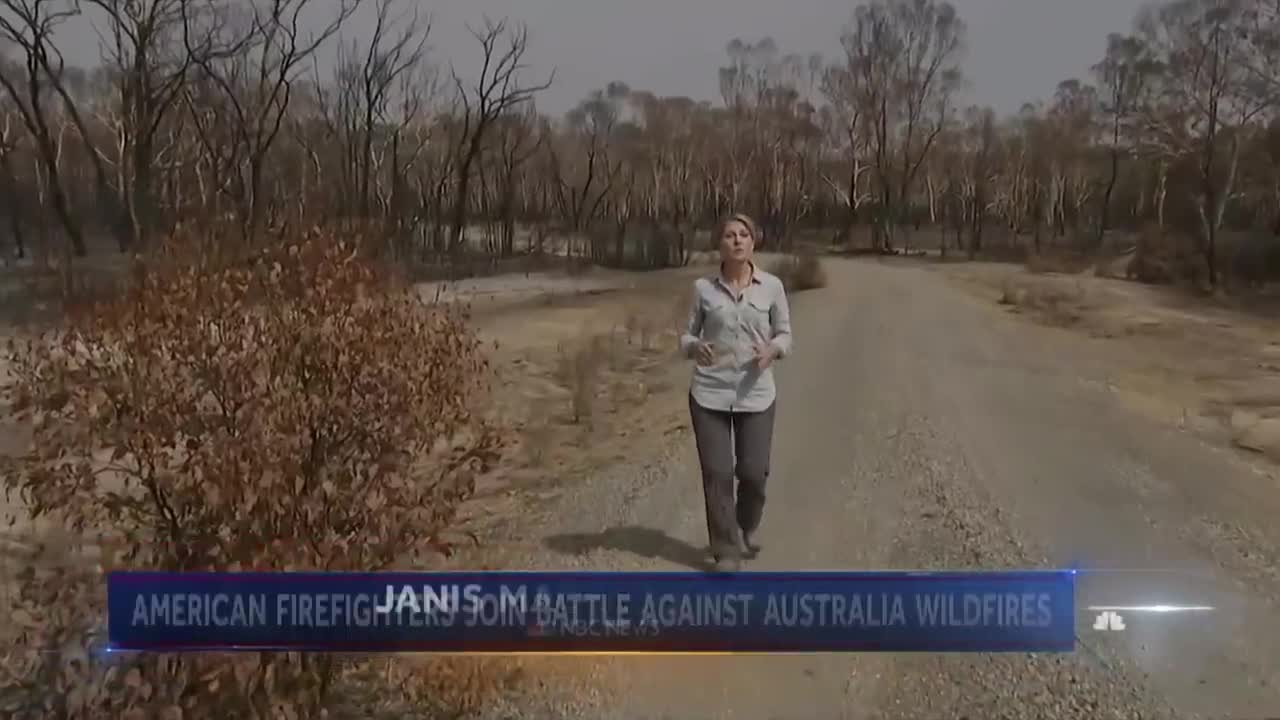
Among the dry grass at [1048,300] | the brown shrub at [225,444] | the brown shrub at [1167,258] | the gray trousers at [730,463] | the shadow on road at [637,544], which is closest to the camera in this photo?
the brown shrub at [225,444]

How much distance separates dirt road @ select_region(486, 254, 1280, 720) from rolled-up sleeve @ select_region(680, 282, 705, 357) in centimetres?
75

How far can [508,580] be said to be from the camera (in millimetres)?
2230

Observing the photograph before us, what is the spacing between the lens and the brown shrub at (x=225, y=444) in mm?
2098

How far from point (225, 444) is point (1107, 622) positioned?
2254 millimetres

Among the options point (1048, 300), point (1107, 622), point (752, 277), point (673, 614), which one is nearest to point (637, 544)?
point (673, 614)

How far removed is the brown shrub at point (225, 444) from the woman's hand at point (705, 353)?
0.70m

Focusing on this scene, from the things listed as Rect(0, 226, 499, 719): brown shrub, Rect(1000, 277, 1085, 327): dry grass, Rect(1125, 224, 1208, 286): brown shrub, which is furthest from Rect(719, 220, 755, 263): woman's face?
Rect(1125, 224, 1208, 286): brown shrub

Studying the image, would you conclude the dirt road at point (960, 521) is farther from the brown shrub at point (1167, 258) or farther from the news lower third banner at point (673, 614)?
the brown shrub at point (1167, 258)

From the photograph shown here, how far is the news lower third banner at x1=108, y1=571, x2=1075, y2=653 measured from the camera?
2184 mm

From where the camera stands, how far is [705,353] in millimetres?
2568

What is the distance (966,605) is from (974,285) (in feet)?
14.9

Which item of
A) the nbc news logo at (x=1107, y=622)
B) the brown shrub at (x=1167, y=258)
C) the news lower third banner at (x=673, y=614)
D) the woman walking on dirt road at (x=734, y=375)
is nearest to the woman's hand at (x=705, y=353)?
the woman walking on dirt road at (x=734, y=375)

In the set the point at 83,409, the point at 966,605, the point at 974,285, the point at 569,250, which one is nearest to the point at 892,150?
the point at 569,250

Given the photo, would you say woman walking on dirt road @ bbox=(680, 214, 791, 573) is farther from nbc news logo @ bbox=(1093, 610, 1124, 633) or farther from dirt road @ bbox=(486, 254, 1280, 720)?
nbc news logo @ bbox=(1093, 610, 1124, 633)
